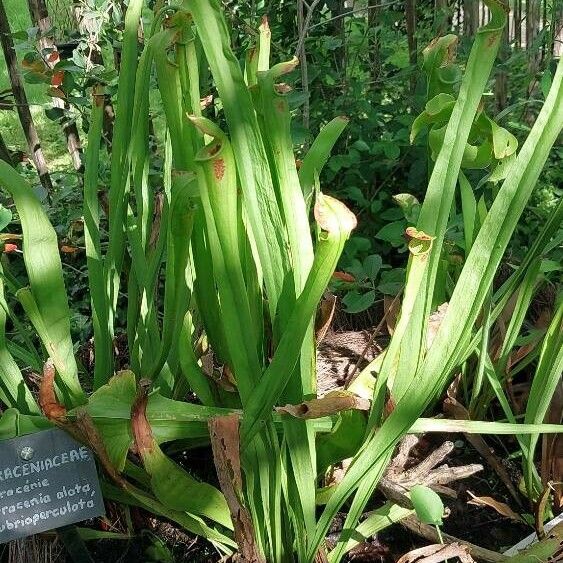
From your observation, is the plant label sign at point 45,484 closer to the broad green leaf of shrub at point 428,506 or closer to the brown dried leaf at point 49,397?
the brown dried leaf at point 49,397

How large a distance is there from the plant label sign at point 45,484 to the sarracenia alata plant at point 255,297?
0.10 feet

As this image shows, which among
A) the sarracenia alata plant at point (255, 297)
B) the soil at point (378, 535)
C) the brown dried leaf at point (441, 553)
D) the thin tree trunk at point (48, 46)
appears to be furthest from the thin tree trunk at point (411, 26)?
the brown dried leaf at point (441, 553)

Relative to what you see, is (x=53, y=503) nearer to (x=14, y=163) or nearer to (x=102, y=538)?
(x=102, y=538)

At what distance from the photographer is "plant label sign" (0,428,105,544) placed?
0.70 meters

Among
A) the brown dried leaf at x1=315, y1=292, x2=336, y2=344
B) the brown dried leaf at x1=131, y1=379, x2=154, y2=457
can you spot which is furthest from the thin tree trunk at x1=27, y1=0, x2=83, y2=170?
the brown dried leaf at x1=131, y1=379, x2=154, y2=457

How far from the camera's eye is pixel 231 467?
0.65 meters

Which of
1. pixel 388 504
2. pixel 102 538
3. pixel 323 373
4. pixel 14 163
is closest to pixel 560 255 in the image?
pixel 323 373

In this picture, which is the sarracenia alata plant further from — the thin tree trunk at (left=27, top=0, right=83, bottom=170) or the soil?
the thin tree trunk at (left=27, top=0, right=83, bottom=170)

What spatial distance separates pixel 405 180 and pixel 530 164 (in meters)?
1.04

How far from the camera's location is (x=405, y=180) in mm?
1699

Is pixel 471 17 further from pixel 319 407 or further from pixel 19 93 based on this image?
pixel 319 407

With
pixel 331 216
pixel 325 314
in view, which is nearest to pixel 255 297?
pixel 325 314

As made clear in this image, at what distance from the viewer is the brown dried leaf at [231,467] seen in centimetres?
63

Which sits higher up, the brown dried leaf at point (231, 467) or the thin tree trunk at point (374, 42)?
the thin tree trunk at point (374, 42)
